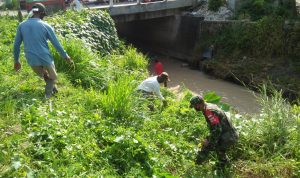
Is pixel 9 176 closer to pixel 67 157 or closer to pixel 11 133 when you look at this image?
pixel 67 157

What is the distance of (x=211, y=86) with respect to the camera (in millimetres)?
15984

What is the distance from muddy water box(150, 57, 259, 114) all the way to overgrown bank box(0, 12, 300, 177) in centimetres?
532

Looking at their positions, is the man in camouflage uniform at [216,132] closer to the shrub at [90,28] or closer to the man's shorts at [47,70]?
the man's shorts at [47,70]

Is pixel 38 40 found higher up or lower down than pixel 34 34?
lower down

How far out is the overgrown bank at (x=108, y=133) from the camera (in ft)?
15.4

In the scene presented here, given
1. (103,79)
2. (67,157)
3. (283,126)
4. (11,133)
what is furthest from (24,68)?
(283,126)

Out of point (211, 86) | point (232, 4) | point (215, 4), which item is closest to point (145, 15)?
point (215, 4)

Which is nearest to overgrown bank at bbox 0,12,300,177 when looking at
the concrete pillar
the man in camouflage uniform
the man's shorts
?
the man in camouflage uniform

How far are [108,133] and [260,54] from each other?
12922 millimetres

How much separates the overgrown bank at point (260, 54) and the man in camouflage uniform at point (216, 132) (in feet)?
30.2

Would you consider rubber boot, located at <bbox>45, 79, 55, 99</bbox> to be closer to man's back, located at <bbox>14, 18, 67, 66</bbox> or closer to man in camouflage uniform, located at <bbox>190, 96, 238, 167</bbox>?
man's back, located at <bbox>14, 18, 67, 66</bbox>

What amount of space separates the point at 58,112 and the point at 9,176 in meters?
1.89

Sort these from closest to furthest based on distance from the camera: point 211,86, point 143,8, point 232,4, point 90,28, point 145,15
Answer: point 90,28, point 211,86, point 143,8, point 145,15, point 232,4

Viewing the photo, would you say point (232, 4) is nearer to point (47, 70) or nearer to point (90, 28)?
point (90, 28)
